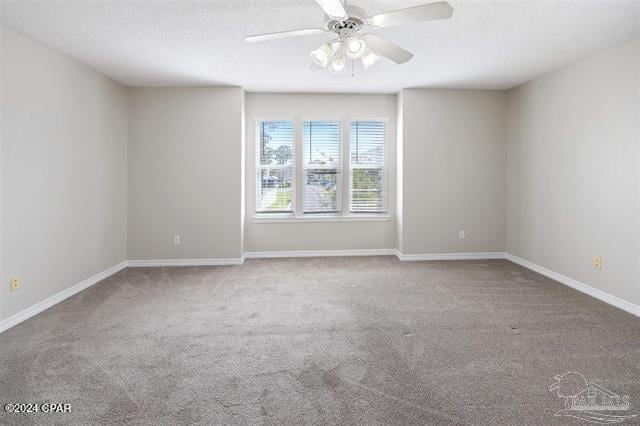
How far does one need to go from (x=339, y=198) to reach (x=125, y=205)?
3.10 meters

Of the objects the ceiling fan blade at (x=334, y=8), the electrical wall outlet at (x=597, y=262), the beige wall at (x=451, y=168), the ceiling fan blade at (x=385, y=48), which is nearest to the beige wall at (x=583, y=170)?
the electrical wall outlet at (x=597, y=262)

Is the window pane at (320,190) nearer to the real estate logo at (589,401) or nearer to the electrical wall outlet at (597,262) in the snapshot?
the electrical wall outlet at (597,262)

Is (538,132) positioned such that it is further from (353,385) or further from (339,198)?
(353,385)

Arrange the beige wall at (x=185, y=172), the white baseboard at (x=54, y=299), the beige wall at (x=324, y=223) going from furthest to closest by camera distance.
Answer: the beige wall at (x=324, y=223) → the beige wall at (x=185, y=172) → the white baseboard at (x=54, y=299)

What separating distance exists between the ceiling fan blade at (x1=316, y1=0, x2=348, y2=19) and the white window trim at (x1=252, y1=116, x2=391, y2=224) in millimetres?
3311

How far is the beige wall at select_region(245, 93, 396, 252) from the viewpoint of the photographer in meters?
5.16

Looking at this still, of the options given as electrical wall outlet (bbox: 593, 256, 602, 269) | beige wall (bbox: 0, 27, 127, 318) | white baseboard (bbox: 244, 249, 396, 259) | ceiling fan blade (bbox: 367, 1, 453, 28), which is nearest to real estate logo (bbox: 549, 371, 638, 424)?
electrical wall outlet (bbox: 593, 256, 602, 269)

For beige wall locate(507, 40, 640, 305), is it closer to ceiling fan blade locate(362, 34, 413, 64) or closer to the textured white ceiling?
the textured white ceiling

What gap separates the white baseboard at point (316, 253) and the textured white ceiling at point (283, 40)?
2.49m

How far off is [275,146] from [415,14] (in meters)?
3.61

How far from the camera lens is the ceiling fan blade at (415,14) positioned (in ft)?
5.89

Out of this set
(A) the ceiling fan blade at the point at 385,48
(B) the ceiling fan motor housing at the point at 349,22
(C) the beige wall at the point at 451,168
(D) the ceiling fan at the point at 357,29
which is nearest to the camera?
(D) the ceiling fan at the point at 357,29

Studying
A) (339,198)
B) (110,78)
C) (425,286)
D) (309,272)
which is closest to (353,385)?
(425,286)

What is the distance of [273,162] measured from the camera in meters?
5.28
